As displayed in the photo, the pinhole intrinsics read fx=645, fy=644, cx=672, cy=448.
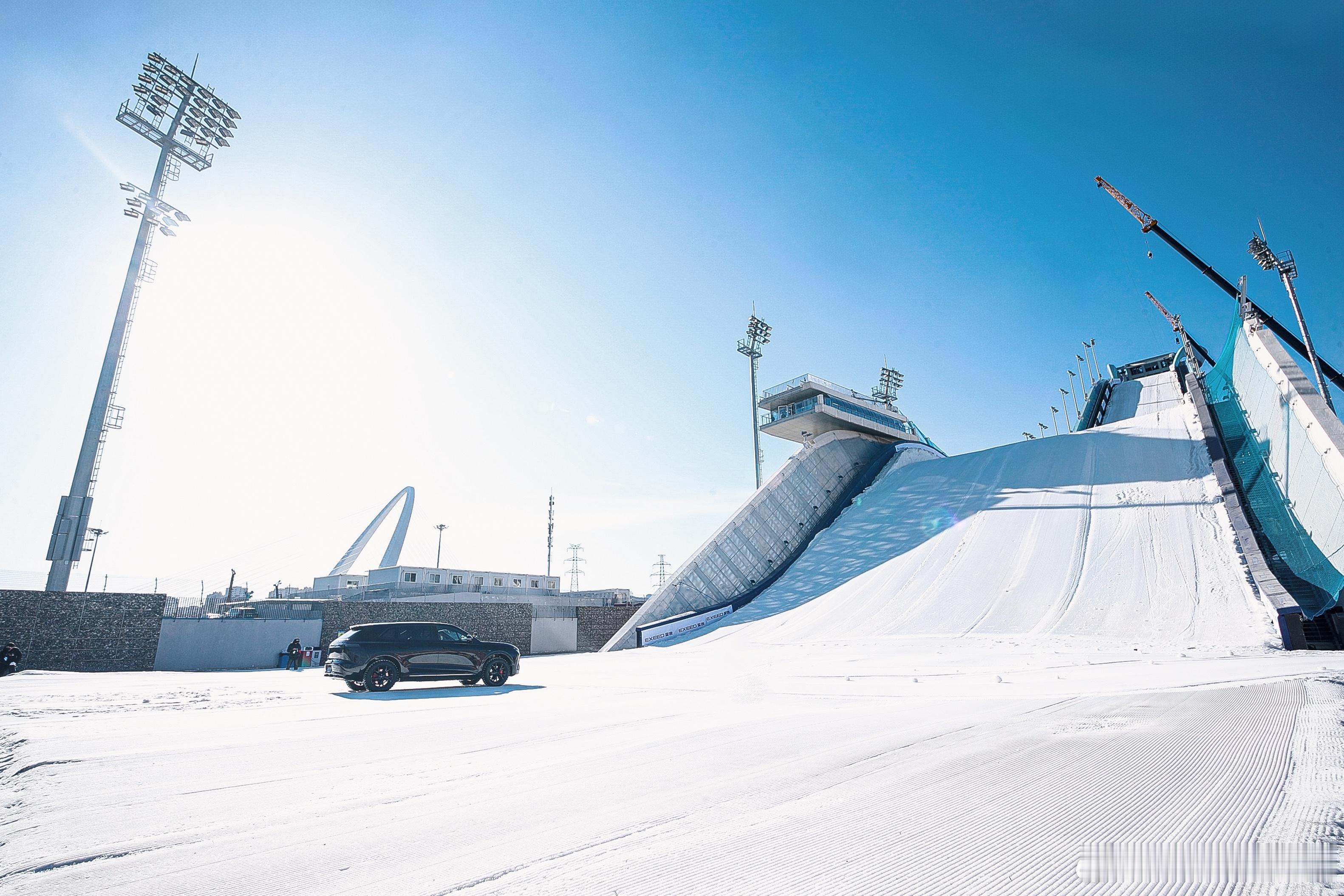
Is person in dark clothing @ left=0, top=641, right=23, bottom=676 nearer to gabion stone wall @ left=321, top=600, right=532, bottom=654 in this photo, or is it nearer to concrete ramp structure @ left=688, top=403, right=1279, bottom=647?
gabion stone wall @ left=321, top=600, right=532, bottom=654

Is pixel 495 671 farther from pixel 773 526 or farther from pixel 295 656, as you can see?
pixel 773 526

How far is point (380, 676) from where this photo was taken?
42.2 feet

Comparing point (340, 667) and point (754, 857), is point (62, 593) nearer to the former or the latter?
point (340, 667)

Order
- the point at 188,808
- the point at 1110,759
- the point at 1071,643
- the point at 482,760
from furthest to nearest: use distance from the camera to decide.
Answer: the point at 1071,643 < the point at 482,760 < the point at 1110,759 < the point at 188,808

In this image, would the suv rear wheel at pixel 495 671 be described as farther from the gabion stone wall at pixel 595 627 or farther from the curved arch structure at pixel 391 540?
the curved arch structure at pixel 391 540

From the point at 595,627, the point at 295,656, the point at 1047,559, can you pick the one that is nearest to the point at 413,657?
the point at 295,656

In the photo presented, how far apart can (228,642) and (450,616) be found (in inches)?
308

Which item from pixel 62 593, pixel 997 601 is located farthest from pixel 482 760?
pixel 62 593

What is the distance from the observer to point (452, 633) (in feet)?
45.5

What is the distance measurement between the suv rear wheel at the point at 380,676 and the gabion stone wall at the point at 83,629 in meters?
13.5

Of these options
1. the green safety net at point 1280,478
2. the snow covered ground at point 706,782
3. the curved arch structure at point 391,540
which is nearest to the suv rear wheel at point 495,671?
the snow covered ground at point 706,782

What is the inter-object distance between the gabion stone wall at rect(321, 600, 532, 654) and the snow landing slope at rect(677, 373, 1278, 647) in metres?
9.22

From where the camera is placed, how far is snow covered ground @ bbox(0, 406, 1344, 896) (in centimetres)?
285

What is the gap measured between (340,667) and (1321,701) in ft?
47.8
